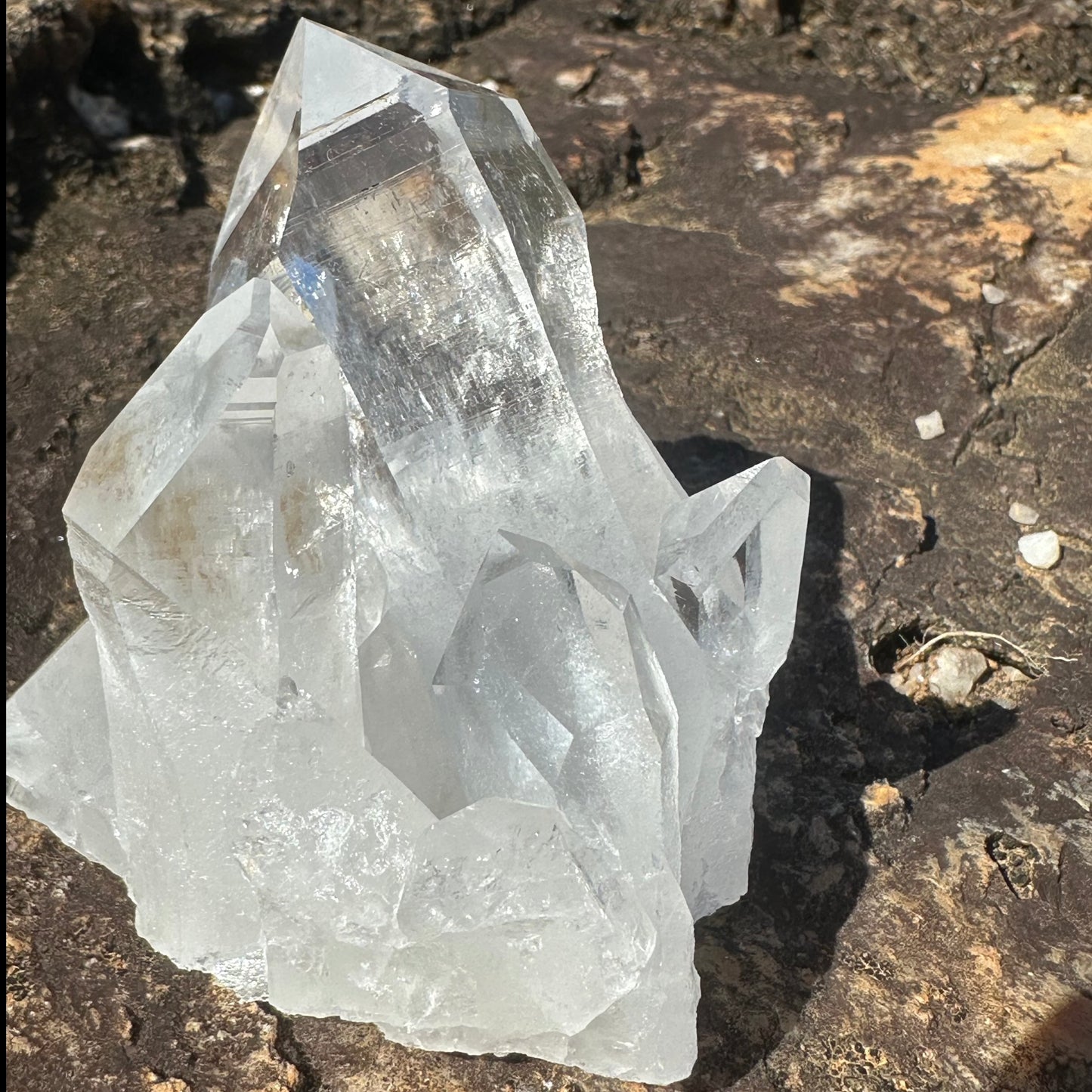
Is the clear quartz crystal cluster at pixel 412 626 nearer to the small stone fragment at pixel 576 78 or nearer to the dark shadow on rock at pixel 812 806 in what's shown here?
the dark shadow on rock at pixel 812 806

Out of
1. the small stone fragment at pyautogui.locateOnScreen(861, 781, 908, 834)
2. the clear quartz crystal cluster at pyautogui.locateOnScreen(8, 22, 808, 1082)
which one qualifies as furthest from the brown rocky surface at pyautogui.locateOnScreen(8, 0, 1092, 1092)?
the clear quartz crystal cluster at pyautogui.locateOnScreen(8, 22, 808, 1082)

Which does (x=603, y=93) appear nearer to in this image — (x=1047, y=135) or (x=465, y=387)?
(x=1047, y=135)

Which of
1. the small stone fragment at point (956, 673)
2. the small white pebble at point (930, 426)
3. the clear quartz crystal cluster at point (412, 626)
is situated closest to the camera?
the clear quartz crystal cluster at point (412, 626)

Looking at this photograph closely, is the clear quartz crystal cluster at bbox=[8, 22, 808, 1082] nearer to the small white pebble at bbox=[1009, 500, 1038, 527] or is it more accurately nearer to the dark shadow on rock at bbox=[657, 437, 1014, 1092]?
the dark shadow on rock at bbox=[657, 437, 1014, 1092]

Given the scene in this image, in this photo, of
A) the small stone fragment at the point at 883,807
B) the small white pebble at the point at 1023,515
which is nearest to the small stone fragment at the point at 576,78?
the small white pebble at the point at 1023,515

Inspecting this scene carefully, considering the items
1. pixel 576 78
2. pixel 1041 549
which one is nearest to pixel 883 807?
pixel 1041 549

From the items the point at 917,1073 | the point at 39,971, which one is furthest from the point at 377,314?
the point at 917,1073
